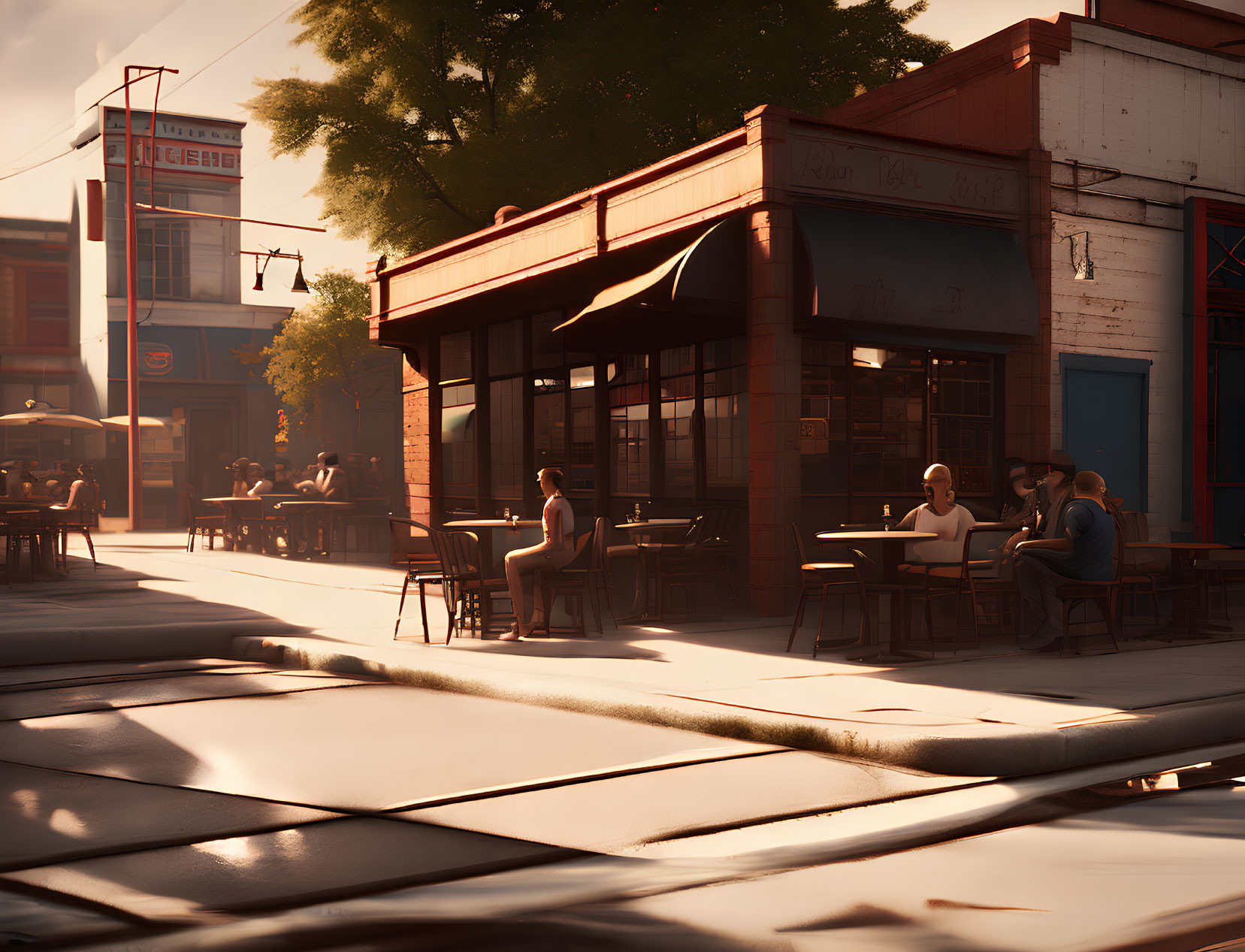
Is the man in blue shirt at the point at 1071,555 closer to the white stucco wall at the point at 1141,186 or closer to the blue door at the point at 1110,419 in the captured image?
the blue door at the point at 1110,419

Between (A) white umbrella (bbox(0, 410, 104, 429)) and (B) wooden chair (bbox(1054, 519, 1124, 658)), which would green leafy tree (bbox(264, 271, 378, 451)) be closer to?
(A) white umbrella (bbox(0, 410, 104, 429))

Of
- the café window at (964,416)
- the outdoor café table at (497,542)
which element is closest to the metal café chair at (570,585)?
the outdoor café table at (497,542)

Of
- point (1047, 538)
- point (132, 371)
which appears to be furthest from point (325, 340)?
point (1047, 538)

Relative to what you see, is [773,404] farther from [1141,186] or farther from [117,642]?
[117,642]

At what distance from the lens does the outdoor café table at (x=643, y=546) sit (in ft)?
38.8

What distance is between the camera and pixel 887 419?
12922 mm

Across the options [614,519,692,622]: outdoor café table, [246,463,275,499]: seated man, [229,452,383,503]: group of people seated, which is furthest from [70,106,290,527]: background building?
[614,519,692,622]: outdoor café table

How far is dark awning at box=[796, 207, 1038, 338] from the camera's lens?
11703 mm

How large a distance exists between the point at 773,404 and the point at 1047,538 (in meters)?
3.08

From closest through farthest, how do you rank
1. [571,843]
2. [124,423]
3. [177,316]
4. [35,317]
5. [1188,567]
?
[571,843], [1188,567], [124,423], [177,316], [35,317]

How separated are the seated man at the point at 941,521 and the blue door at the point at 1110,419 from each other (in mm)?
4387

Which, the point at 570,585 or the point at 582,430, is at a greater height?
the point at 582,430

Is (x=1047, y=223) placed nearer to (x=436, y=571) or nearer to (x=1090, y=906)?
(x=436, y=571)

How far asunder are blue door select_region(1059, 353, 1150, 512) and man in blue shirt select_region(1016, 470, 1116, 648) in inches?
159
